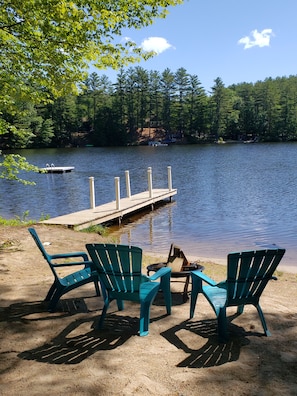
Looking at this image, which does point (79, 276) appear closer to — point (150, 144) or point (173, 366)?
point (173, 366)

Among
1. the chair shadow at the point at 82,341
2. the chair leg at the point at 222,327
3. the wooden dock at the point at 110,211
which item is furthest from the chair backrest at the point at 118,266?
the wooden dock at the point at 110,211

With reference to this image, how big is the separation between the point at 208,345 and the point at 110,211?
35.1ft

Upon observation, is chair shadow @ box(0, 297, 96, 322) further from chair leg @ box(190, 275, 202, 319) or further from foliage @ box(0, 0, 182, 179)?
foliage @ box(0, 0, 182, 179)

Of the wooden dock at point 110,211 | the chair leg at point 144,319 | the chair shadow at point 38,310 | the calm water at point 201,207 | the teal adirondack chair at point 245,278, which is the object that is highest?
the teal adirondack chair at point 245,278

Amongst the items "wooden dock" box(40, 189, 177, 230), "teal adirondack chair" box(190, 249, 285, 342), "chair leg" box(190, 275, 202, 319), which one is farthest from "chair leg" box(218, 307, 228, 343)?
"wooden dock" box(40, 189, 177, 230)

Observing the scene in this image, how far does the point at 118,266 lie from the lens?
3.95 metres

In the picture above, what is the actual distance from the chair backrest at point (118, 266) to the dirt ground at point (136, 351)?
1.45ft

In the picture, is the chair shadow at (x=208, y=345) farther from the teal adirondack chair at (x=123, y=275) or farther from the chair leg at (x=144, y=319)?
the teal adirondack chair at (x=123, y=275)

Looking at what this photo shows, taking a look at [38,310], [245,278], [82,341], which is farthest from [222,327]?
[38,310]

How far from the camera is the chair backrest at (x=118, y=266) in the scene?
12.8ft

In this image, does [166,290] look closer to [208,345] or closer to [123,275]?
[123,275]

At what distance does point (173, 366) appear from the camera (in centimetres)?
323

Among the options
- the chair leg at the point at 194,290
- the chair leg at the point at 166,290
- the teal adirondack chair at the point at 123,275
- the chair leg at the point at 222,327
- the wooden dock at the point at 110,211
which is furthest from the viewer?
the wooden dock at the point at 110,211

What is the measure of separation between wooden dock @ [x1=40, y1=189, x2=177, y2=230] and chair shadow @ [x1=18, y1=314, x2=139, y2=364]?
24.7ft
